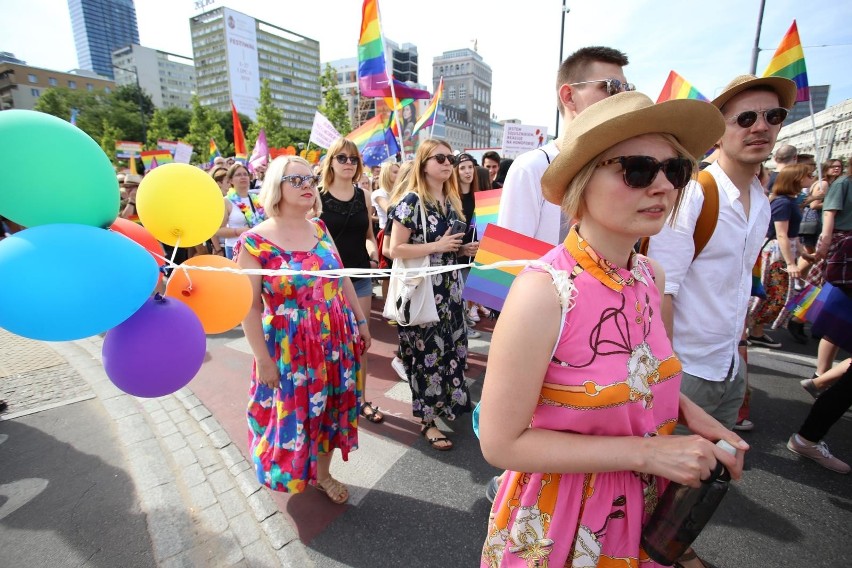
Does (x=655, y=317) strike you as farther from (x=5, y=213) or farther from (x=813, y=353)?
(x=813, y=353)

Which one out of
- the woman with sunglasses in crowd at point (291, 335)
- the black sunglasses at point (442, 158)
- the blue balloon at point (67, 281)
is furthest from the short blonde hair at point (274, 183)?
the blue balloon at point (67, 281)

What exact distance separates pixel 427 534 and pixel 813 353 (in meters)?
5.14

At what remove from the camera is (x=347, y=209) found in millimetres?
3643

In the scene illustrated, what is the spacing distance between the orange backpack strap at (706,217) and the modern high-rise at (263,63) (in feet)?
261

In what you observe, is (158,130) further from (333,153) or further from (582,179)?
(582,179)

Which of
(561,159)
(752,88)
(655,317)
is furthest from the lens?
(752,88)

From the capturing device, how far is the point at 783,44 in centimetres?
361

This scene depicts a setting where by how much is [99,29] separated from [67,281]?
21824 cm

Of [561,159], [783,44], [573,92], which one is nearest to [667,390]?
[561,159]

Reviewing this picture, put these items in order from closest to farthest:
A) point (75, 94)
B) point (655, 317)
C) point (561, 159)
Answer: point (561, 159), point (655, 317), point (75, 94)

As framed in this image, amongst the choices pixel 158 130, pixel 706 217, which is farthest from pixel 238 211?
pixel 158 130

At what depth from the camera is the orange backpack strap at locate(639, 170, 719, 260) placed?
1886 mm

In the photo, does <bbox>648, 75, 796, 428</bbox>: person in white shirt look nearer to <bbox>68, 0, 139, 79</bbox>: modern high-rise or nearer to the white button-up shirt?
the white button-up shirt

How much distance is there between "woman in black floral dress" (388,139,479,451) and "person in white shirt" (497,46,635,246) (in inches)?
35.4
